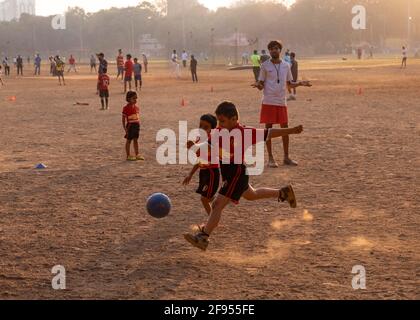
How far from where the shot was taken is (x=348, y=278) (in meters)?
5.64

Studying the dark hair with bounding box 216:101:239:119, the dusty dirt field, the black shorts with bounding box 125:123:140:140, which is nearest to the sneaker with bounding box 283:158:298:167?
the dusty dirt field

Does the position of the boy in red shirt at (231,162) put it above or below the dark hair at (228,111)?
below

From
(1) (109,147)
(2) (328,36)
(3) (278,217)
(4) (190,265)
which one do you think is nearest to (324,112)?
(1) (109,147)

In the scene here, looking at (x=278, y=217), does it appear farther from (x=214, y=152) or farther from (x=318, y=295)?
(x=318, y=295)

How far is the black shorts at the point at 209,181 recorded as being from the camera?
7.18 m

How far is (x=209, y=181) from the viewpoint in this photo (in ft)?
23.7

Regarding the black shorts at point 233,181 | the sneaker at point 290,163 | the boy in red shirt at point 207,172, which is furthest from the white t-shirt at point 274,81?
the black shorts at point 233,181

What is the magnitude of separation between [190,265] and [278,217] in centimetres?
205

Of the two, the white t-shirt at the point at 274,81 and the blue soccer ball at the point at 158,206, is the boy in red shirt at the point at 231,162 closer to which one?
the blue soccer ball at the point at 158,206

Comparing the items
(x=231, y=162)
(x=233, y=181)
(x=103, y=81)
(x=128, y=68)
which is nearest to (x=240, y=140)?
(x=231, y=162)

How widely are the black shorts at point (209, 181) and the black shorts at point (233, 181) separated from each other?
23.3 inches

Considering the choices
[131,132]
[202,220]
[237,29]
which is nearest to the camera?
[202,220]

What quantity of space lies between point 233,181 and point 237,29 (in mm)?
112538

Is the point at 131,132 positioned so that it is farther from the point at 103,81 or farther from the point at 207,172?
the point at 103,81
